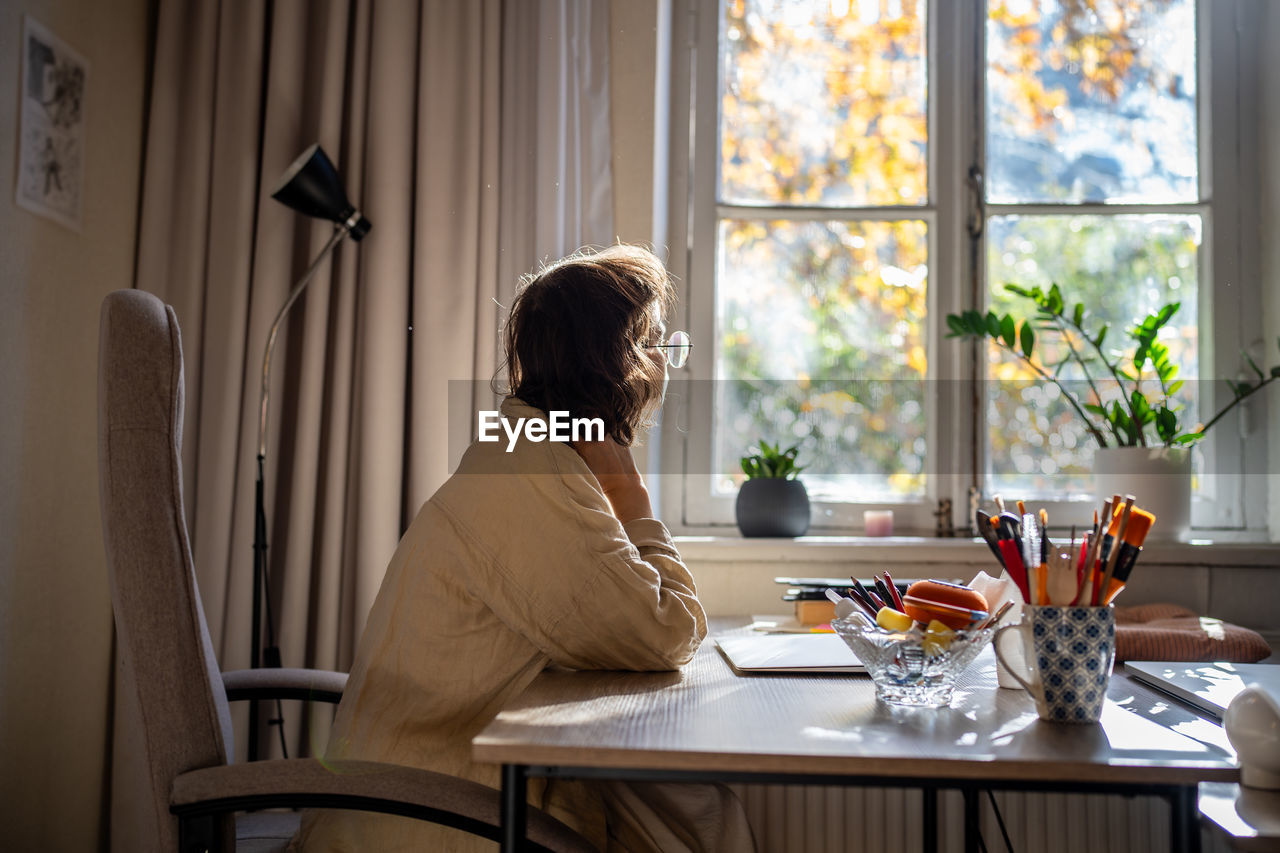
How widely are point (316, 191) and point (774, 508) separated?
1.07 m

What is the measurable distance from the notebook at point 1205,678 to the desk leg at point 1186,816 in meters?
→ 0.28

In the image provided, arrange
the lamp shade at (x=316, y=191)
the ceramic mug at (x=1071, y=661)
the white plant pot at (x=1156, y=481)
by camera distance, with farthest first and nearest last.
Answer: the white plant pot at (x=1156, y=481)
the lamp shade at (x=316, y=191)
the ceramic mug at (x=1071, y=661)

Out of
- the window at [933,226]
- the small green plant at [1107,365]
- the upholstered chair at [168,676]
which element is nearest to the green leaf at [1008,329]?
the small green plant at [1107,365]

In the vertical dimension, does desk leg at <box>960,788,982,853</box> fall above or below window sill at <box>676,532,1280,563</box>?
below

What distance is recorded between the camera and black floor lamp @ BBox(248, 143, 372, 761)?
1.81m

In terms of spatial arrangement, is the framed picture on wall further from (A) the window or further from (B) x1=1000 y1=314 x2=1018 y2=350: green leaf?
(B) x1=1000 y1=314 x2=1018 y2=350: green leaf

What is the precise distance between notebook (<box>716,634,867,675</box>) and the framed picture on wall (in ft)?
4.57

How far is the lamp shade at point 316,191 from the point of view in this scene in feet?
5.94

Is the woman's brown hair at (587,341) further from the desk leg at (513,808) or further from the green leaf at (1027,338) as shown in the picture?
the green leaf at (1027,338)

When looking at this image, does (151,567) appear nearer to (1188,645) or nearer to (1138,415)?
(1188,645)

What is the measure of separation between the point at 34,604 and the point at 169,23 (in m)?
1.18

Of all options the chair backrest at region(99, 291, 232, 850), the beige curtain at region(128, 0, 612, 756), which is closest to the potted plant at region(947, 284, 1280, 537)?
the beige curtain at region(128, 0, 612, 756)

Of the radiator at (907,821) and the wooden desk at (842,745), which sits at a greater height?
the wooden desk at (842,745)

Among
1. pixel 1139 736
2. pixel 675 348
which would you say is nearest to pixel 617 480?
pixel 675 348
